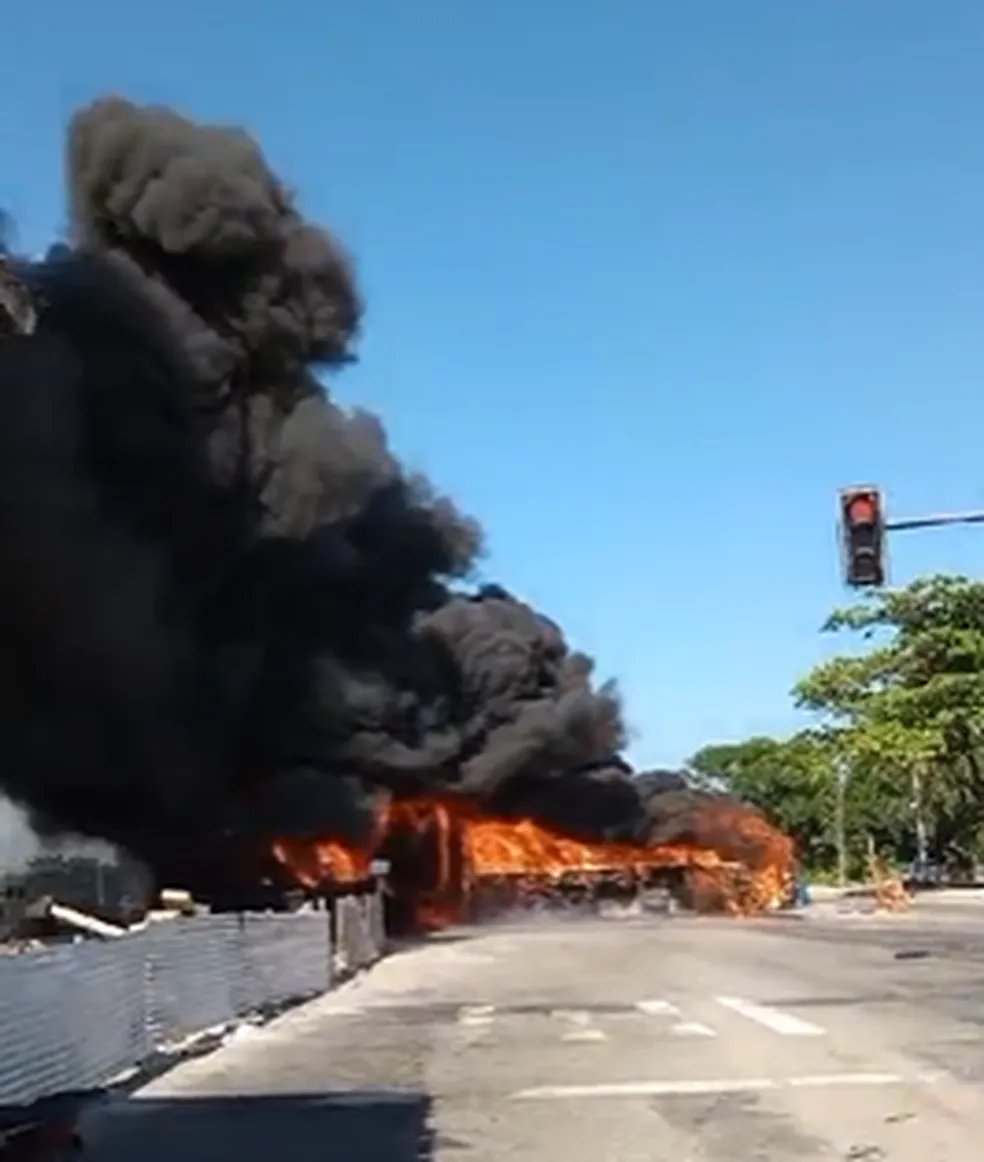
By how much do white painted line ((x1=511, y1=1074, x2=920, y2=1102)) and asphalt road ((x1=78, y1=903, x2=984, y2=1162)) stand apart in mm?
25

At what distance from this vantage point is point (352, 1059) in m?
16.3

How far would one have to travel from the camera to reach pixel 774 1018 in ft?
60.3

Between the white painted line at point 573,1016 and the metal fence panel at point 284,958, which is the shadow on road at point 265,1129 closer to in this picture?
the white painted line at point 573,1016

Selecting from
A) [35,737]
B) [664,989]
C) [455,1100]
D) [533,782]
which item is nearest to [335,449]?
[35,737]

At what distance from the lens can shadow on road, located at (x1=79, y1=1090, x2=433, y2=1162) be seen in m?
10.8

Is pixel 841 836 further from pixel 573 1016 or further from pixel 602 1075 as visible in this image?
pixel 602 1075

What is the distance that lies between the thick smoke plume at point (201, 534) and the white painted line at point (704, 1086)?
21434 mm

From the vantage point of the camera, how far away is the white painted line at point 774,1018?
55.2 ft

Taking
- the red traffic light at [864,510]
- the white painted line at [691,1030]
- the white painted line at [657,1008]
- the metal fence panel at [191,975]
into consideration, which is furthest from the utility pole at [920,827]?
Answer: the white painted line at [691,1030]

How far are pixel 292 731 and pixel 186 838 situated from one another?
4566 millimetres

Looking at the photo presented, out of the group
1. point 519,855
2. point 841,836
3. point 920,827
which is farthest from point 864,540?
point 841,836

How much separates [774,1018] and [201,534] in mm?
23801

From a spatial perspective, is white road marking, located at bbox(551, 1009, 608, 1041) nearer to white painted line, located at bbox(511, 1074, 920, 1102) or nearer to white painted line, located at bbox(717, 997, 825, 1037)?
white painted line, located at bbox(717, 997, 825, 1037)

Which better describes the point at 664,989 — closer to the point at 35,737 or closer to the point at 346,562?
the point at 35,737
